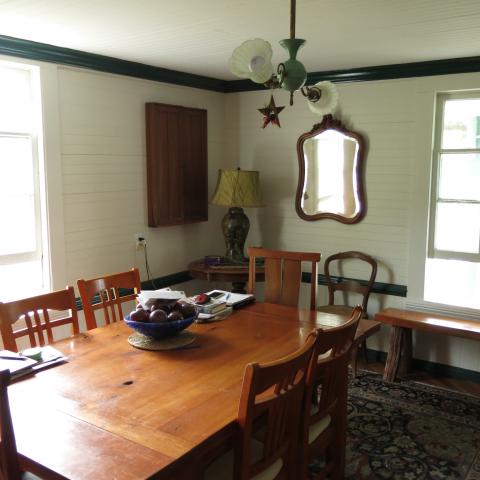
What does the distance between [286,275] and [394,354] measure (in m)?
1.22

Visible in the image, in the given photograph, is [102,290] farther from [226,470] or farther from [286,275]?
[226,470]

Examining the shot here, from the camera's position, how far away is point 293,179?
4.43 m

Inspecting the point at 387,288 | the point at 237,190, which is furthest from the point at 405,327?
the point at 237,190

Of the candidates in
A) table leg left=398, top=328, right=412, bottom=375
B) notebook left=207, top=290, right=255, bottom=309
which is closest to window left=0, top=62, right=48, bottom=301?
notebook left=207, top=290, right=255, bottom=309

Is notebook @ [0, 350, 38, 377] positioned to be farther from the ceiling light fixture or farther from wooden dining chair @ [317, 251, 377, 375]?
wooden dining chair @ [317, 251, 377, 375]

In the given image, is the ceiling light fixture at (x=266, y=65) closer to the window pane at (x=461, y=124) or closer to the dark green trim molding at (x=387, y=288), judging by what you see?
the window pane at (x=461, y=124)

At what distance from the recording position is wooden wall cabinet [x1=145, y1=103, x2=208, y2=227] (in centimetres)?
395

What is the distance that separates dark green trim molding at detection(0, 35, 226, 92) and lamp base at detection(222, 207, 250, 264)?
3.59ft

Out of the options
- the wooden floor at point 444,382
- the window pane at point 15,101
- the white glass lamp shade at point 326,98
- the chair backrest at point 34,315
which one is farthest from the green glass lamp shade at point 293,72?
the wooden floor at point 444,382

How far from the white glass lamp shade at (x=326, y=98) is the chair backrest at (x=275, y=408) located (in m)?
1.10

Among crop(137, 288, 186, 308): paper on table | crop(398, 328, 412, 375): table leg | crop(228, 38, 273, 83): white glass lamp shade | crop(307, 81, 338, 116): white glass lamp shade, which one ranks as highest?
crop(228, 38, 273, 83): white glass lamp shade

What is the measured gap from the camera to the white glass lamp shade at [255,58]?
2.03 metres

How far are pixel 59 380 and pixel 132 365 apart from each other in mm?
272

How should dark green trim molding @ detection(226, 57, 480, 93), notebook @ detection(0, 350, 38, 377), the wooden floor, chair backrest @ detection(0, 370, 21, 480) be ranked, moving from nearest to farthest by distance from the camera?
1. chair backrest @ detection(0, 370, 21, 480)
2. notebook @ detection(0, 350, 38, 377)
3. dark green trim molding @ detection(226, 57, 480, 93)
4. the wooden floor
